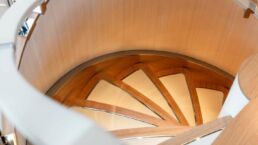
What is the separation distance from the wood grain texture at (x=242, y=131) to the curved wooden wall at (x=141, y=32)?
186cm

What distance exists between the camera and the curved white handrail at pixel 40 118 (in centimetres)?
80

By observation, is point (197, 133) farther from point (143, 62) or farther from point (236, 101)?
point (143, 62)

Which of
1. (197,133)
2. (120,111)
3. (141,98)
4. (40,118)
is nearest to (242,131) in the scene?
(197,133)

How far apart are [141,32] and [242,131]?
2672 mm

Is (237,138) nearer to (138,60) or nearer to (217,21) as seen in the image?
(217,21)

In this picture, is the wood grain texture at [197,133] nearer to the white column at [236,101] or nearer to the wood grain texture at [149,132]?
the white column at [236,101]

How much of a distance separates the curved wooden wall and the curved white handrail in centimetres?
184

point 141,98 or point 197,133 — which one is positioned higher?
point 141,98

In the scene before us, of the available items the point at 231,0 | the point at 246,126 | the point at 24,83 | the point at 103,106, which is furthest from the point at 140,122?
the point at 24,83

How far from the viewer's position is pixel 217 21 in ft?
12.5

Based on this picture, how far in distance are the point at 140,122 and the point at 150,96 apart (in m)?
0.67

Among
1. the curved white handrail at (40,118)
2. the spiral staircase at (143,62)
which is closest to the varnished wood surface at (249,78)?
the spiral staircase at (143,62)

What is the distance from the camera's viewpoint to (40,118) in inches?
33.9

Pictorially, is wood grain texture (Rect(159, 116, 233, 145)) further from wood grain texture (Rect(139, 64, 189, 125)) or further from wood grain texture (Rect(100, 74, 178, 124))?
wood grain texture (Rect(139, 64, 189, 125))
